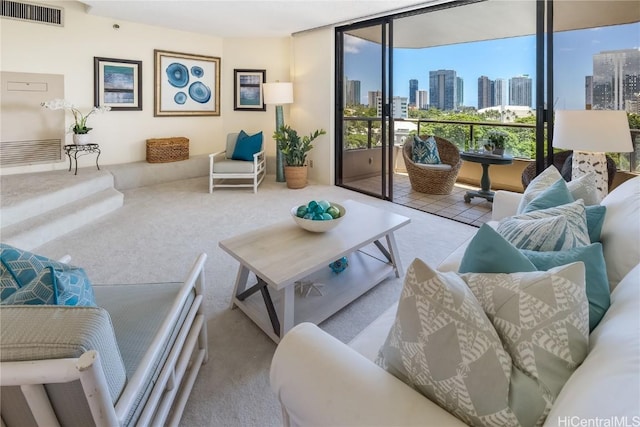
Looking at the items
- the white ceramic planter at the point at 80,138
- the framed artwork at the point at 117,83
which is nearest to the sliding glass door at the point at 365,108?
Result: the framed artwork at the point at 117,83

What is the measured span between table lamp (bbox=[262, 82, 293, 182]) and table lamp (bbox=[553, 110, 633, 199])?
12.2 feet

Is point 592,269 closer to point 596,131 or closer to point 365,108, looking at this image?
point 596,131

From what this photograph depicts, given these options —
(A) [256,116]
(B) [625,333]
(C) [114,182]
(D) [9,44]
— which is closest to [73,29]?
(D) [9,44]

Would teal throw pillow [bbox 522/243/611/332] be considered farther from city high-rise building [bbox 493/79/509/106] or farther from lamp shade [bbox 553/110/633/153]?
city high-rise building [bbox 493/79/509/106]

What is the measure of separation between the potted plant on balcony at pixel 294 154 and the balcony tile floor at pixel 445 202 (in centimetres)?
81

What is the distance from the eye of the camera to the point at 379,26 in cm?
432

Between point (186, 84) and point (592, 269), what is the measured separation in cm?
586

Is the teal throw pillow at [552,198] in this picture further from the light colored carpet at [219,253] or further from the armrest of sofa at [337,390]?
the armrest of sofa at [337,390]

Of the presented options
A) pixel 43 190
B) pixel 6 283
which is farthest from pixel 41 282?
pixel 43 190

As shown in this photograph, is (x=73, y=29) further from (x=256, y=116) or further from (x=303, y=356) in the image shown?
(x=303, y=356)

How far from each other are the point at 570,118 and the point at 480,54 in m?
3.38

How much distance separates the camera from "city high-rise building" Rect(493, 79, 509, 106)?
15.4 ft

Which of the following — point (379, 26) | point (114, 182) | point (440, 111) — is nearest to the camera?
point (379, 26)

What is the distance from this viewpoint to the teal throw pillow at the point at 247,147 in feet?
16.3
